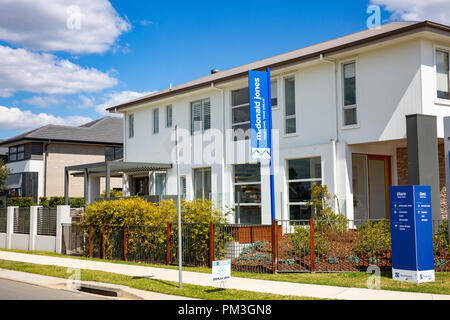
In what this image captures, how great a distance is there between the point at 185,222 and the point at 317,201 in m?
4.76

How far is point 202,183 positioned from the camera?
22.9 metres

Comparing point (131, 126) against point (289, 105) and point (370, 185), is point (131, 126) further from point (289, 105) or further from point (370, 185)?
point (370, 185)

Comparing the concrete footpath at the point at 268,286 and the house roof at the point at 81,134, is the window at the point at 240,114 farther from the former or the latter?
the house roof at the point at 81,134

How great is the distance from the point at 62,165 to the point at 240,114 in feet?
79.4

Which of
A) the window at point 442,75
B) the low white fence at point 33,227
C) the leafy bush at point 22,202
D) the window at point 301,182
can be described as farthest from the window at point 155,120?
the leafy bush at point 22,202

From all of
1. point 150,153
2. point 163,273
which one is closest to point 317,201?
point 163,273

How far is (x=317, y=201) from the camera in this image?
1706 cm

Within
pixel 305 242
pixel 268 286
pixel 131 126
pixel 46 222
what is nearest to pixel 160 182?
pixel 131 126

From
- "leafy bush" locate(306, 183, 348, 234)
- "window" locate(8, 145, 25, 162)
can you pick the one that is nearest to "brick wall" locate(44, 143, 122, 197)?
Result: "window" locate(8, 145, 25, 162)

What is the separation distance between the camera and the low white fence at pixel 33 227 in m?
19.9

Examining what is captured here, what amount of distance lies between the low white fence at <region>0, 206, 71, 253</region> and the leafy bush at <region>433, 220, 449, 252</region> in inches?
524

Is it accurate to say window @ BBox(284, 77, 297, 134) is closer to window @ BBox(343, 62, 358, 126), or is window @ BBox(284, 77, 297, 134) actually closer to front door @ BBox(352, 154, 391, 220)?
window @ BBox(343, 62, 358, 126)

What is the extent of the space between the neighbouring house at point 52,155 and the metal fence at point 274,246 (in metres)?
25.1
